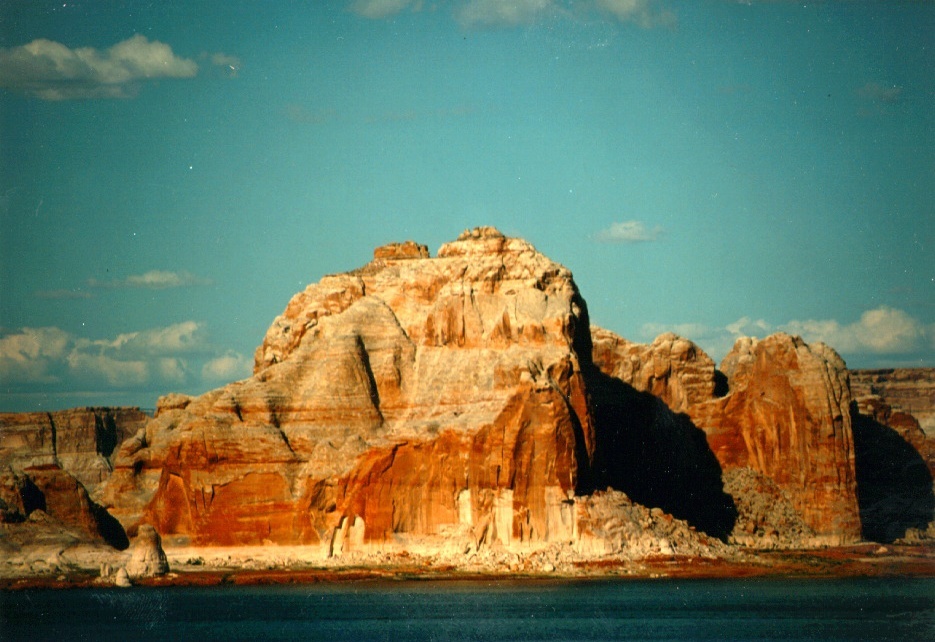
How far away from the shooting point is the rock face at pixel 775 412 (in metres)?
131

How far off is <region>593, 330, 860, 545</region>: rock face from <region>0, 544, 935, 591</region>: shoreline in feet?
39.3

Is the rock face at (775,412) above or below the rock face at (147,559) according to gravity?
above

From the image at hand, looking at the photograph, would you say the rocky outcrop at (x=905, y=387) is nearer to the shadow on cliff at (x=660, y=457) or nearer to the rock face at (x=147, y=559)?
the shadow on cliff at (x=660, y=457)

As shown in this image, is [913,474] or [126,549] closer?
[126,549]

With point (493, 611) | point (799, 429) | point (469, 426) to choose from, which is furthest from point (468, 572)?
point (799, 429)

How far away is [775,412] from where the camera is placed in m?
134

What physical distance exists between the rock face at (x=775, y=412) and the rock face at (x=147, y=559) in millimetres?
35111

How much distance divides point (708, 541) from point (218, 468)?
2581cm

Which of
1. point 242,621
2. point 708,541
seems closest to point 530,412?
point 708,541

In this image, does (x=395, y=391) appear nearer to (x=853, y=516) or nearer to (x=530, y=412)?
(x=530, y=412)

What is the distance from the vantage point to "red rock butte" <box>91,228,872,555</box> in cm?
11388

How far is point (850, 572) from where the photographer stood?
115 m

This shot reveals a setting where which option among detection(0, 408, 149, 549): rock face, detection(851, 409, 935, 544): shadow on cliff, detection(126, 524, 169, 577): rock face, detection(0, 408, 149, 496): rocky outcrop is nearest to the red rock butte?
detection(0, 408, 149, 549): rock face

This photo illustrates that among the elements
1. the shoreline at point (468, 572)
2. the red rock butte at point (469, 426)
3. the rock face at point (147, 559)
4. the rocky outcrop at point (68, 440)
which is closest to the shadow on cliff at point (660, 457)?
the red rock butte at point (469, 426)
